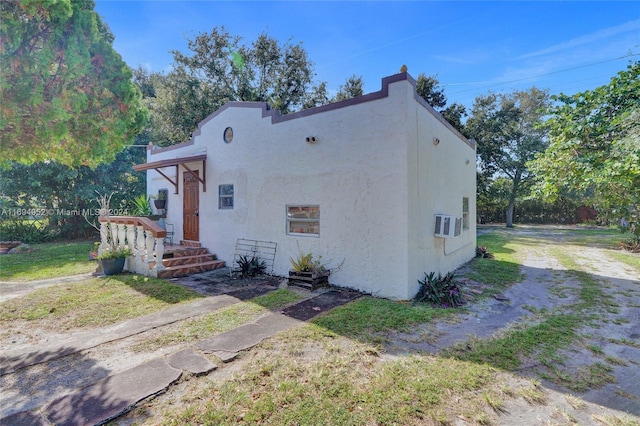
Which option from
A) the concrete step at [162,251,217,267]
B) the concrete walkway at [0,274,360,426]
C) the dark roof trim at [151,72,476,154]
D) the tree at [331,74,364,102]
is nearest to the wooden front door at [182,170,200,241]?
the concrete step at [162,251,217,267]

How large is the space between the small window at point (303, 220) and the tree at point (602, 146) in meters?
5.35

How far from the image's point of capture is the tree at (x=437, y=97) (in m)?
17.7

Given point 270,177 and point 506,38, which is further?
point 506,38

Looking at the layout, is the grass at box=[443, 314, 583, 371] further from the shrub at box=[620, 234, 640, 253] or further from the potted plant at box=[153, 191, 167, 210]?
the shrub at box=[620, 234, 640, 253]

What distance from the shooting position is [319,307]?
5.16 metres

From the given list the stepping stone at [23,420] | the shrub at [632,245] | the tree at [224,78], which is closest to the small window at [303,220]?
the stepping stone at [23,420]

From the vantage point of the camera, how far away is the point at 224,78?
59.1 feet

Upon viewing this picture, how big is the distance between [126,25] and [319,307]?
23.5 ft

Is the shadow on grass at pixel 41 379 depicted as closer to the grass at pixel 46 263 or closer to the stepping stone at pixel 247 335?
the stepping stone at pixel 247 335

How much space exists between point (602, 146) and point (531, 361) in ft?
16.8

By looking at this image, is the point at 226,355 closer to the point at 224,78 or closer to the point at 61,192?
the point at 61,192

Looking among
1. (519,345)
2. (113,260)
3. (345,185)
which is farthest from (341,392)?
(113,260)

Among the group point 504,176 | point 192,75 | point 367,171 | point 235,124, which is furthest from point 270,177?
point 504,176

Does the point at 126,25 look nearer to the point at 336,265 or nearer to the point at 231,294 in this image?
the point at 231,294
